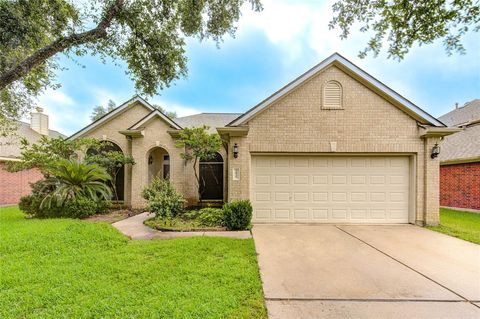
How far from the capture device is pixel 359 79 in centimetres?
762

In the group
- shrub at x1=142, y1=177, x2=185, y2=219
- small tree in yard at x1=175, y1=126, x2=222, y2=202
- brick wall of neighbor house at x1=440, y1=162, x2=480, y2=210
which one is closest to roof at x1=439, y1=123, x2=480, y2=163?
brick wall of neighbor house at x1=440, y1=162, x2=480, y2=210

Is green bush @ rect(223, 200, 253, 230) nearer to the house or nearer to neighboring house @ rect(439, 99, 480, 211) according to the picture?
the house

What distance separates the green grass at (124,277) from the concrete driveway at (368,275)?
0.52m

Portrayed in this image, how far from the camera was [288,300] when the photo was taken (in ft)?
10.4

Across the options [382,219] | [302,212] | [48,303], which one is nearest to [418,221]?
[382,219]

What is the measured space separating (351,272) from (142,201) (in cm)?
929

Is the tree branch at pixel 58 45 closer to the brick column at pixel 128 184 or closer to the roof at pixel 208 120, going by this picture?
the brick column at pixel 128 184

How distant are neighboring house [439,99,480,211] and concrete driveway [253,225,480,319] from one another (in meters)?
7.20

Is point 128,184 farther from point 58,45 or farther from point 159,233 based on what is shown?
point 58,45

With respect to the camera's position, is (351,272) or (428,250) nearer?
(351,272)

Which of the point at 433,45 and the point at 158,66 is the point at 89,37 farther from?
the point at 433,45

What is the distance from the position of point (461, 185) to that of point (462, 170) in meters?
0.78

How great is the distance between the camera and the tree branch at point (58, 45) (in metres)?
5.56

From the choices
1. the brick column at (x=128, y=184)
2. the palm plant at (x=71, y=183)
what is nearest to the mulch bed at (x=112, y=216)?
the palm plant at (x=71, y=183)
